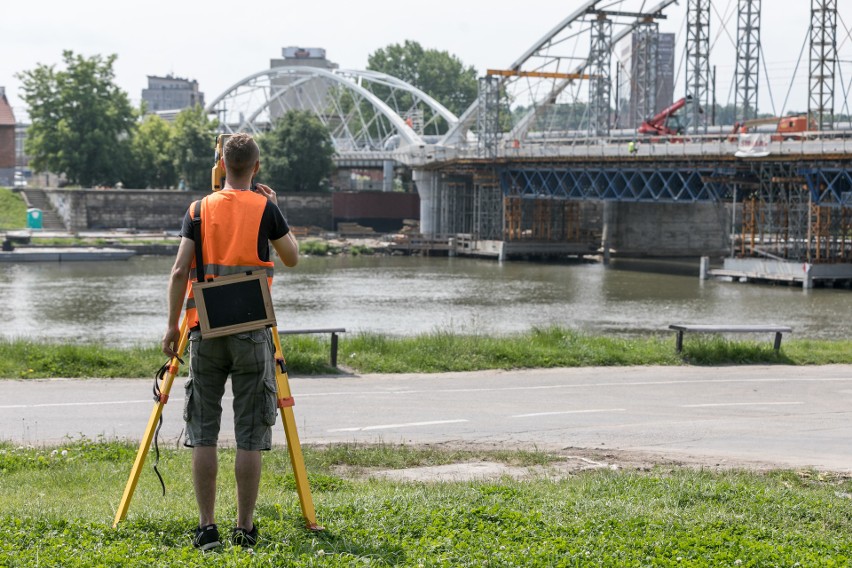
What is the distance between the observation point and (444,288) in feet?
187

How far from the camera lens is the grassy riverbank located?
54.8 ft

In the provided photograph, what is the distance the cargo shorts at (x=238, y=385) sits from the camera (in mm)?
7184

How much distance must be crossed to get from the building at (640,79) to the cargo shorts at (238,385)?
Answer: 8494 cm

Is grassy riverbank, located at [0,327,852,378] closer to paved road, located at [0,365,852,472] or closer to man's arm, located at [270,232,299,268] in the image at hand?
paved road, located at [0,365,852,472]

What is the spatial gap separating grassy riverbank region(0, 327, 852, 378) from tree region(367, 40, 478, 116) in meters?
149

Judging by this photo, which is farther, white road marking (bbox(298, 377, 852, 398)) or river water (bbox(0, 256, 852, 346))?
river water (bbox(0, 256, 852, 346))

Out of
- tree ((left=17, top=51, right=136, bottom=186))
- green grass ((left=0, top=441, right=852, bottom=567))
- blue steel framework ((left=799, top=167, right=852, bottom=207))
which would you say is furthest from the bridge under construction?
green grass ((left=0, top=441, right=852, bottom=567))

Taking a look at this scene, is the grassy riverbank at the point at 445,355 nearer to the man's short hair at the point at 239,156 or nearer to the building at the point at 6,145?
the man's short hair at the point at 239,156

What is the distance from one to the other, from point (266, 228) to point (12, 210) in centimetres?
8983

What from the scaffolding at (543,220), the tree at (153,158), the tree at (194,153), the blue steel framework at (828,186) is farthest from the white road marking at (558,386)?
the tree at (153,158)

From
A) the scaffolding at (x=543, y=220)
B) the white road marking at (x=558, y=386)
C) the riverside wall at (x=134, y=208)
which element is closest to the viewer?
the white road marking at (x=558, y=386)

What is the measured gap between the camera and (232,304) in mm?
7164

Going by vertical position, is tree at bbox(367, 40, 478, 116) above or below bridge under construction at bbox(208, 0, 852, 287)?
above

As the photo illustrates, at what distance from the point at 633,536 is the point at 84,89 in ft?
325
